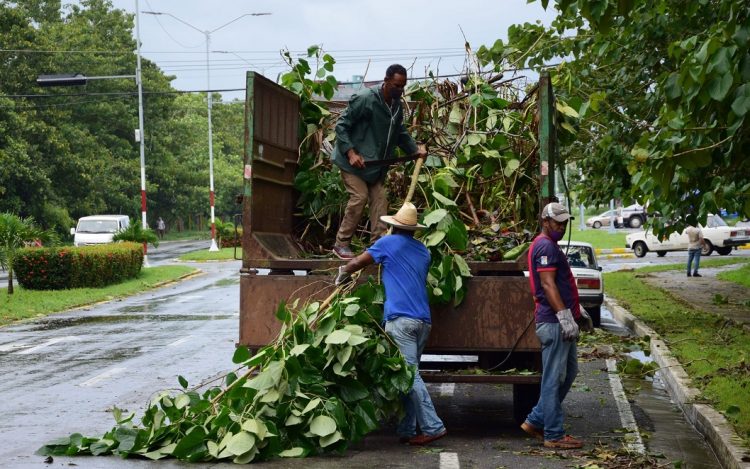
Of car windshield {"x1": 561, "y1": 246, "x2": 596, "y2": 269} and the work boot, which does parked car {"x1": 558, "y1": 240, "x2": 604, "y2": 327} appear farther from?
the work boot

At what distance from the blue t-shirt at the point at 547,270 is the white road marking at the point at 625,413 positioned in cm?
124

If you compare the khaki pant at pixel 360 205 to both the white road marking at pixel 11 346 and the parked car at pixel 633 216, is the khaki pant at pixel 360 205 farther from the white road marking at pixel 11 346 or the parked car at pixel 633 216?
the parked car at pixel 633 216

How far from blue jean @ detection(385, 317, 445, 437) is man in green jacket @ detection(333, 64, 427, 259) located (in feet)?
4.81

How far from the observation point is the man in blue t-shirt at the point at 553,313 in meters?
8.58

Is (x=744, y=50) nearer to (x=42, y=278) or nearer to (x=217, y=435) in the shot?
(x=217, y=435)

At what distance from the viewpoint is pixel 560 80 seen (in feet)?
55.8

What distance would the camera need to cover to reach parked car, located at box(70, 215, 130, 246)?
45281 mm

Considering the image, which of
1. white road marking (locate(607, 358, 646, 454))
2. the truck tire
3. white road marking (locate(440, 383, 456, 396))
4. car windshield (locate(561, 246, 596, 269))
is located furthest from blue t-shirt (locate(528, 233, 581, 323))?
the truck tire

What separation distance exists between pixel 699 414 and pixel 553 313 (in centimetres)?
261

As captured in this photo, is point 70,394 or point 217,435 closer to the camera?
point 217,435

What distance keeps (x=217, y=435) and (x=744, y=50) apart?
4.51 meters

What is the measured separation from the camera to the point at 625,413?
1093 cm

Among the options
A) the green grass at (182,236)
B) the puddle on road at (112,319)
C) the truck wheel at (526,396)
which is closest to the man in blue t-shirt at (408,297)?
the truck wheel at (526,396)

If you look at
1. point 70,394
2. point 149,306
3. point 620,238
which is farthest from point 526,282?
point 620,238
